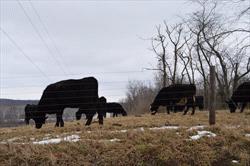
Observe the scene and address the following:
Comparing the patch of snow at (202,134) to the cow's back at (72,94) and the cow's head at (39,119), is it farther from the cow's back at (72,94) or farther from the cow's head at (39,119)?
the cow's head at (39,119)

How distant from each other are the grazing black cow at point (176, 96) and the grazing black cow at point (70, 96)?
8428mm

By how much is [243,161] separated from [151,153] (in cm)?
187

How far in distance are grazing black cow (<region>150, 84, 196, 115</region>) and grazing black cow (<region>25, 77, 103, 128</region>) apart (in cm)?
843

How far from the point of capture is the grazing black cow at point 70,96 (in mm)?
15820

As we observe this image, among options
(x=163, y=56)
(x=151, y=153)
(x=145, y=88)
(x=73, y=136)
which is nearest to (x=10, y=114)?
(x=73, y=136)

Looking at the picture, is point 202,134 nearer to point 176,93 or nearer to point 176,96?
point 176,93

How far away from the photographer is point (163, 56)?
187 feet

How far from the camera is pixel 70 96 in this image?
16.2 metres

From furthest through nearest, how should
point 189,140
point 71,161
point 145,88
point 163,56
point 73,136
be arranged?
point 145,88 < point 163,56 < point 73,136 < point 189,140 < point 71,161

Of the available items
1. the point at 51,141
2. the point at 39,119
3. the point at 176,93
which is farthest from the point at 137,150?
the point at 176,93

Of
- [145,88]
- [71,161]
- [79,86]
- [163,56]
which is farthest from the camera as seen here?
[145,88]

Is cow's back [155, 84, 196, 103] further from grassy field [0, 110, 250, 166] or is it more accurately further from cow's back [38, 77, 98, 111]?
grassy field [0, 110, 250, 166]

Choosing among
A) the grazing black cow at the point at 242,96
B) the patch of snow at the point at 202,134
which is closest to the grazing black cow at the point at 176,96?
the grazing black cow at the point at 242,96

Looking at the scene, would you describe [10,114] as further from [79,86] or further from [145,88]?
[145,88]
